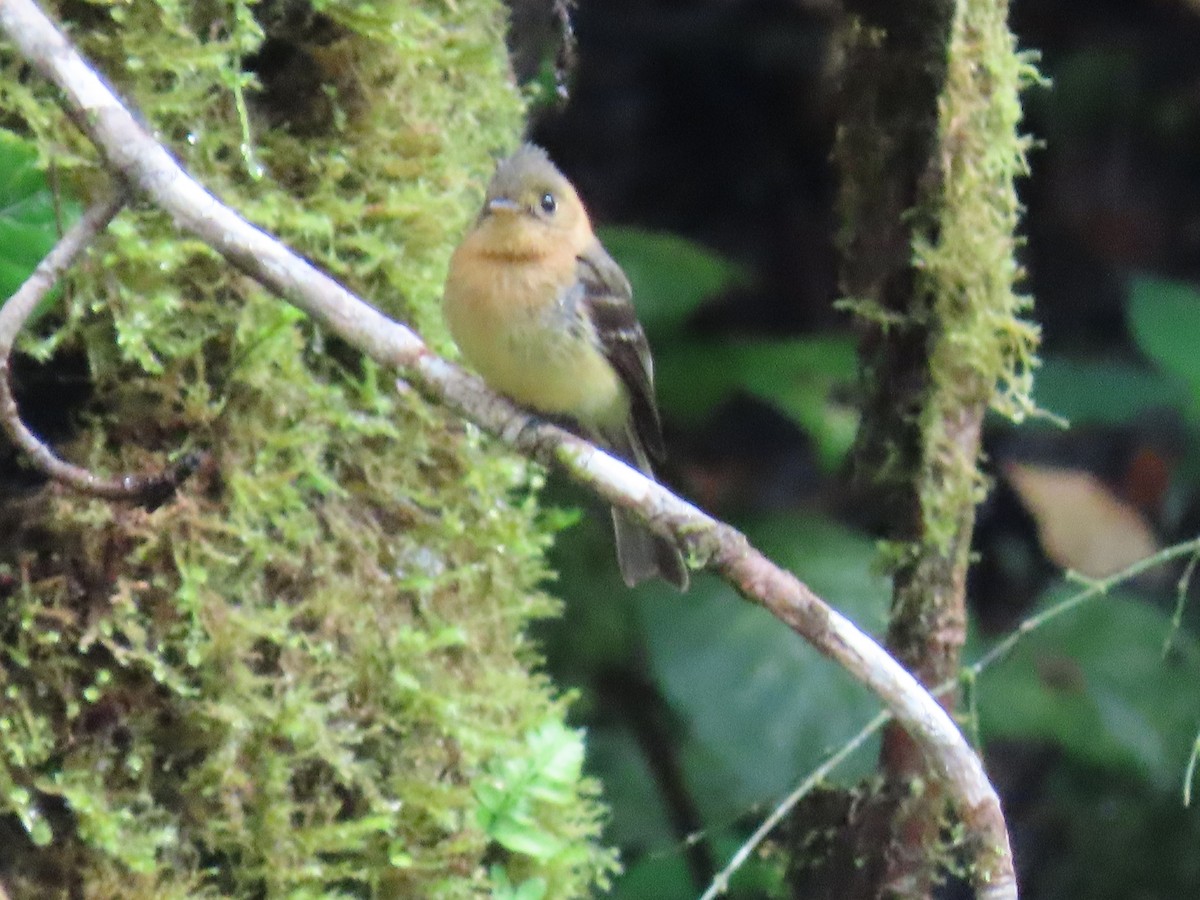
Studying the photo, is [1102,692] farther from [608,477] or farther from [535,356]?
[608,477]

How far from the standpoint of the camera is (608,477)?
2145mm

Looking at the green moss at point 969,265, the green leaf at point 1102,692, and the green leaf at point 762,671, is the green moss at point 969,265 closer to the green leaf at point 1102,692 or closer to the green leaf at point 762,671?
the green leaf at point 762,671

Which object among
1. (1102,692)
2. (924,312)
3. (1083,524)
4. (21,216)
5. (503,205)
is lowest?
(1102,692)

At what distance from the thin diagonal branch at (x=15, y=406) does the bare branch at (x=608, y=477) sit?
8 cm

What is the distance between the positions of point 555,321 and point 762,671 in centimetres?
129

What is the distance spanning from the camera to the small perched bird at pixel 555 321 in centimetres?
292

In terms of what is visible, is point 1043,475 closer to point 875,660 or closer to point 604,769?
point 604,769

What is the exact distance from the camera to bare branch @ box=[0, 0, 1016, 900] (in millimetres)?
2016

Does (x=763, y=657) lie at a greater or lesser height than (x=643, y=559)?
lesser

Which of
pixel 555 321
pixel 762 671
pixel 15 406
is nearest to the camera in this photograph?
pixel 15 406

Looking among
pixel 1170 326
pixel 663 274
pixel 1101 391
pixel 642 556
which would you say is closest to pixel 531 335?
pixel 642 556

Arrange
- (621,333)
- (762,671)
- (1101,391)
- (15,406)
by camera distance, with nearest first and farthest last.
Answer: (15,406), (621,333), (762,671), (1101,391)

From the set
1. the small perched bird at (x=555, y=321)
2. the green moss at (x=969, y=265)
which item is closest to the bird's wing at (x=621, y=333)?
the small perched bird at (x=555, y=321)

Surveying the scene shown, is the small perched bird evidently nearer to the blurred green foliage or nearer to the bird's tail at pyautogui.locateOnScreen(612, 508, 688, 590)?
the bird's tail at pyautogui.locateOnScreen(612, 508, 688, 590)
